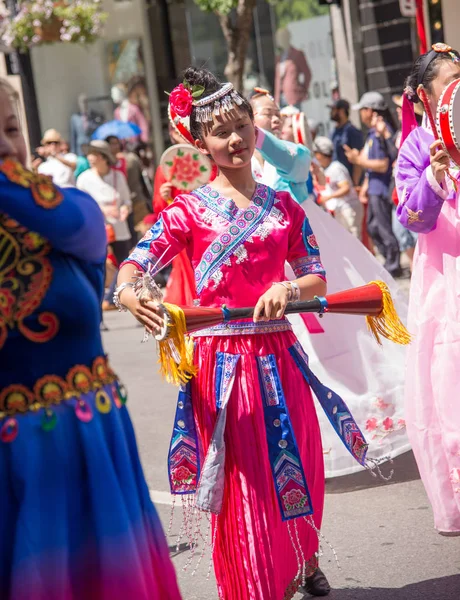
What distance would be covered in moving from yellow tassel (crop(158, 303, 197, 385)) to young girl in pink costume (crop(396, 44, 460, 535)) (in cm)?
117

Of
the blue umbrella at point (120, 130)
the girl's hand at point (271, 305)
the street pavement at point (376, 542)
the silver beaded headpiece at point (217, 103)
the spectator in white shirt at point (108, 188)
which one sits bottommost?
the street pavement at point (376, 542)

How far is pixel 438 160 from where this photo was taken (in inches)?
166

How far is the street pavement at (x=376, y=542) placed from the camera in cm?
421

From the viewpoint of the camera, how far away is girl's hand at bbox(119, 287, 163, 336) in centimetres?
342

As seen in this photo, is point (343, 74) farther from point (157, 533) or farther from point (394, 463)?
point (157, 533)

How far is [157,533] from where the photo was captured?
111 inches

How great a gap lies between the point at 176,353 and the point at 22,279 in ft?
3.22

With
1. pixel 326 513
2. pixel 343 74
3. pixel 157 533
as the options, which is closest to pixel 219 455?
pixel 157 533

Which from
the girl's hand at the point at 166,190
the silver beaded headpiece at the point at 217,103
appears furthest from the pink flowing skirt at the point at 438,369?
the girl's hand at the point at 166,190

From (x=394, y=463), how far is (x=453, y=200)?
1.92 meters

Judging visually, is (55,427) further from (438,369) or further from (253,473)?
(438,369)

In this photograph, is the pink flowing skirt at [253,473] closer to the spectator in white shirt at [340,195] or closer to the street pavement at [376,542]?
the street pavement at [376,542]

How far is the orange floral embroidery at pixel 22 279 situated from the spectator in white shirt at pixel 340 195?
956cm

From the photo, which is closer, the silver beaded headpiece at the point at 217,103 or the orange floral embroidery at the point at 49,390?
the orange floral embroidery at the point at 49,390
